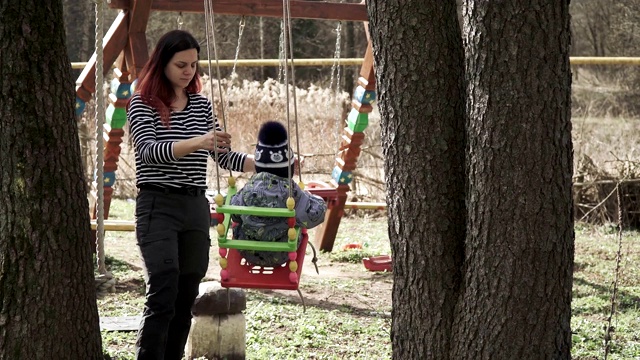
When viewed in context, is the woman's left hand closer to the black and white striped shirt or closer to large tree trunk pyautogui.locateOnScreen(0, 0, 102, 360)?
the black and white striped shirt

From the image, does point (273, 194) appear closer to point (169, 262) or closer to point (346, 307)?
point (169, 262)

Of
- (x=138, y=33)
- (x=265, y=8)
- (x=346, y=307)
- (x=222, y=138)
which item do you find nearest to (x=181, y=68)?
(x=222, y=138)

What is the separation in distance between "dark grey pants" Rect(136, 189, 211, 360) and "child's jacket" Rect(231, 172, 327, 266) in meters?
0.23

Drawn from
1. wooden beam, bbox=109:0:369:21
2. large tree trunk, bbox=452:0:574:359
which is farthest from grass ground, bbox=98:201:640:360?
wooden beam, bbox=109:0:369:21

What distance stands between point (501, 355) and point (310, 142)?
762 centimetres

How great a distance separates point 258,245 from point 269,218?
0.18 metres

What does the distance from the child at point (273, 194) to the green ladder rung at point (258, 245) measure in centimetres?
12

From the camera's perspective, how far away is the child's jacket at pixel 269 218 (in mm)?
3879

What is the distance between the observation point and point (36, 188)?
318cm

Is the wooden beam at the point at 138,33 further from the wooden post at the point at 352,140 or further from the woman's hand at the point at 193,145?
the woman's hand at the point at 193,145

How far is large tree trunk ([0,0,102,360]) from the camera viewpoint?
3.16 metres

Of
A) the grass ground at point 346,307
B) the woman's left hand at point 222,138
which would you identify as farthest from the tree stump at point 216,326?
the woman's left hand at point 222,138

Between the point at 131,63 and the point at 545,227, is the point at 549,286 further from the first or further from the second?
the point at 131,63

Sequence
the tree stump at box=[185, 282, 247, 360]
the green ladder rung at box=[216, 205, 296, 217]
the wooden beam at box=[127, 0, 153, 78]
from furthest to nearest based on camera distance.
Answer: the wooden beam at box=[127, 0, 153, 78] → the tree stump at box=[185, 282, 247, 360] → the green ladder rung at box=[216, 205, 296, 217]
